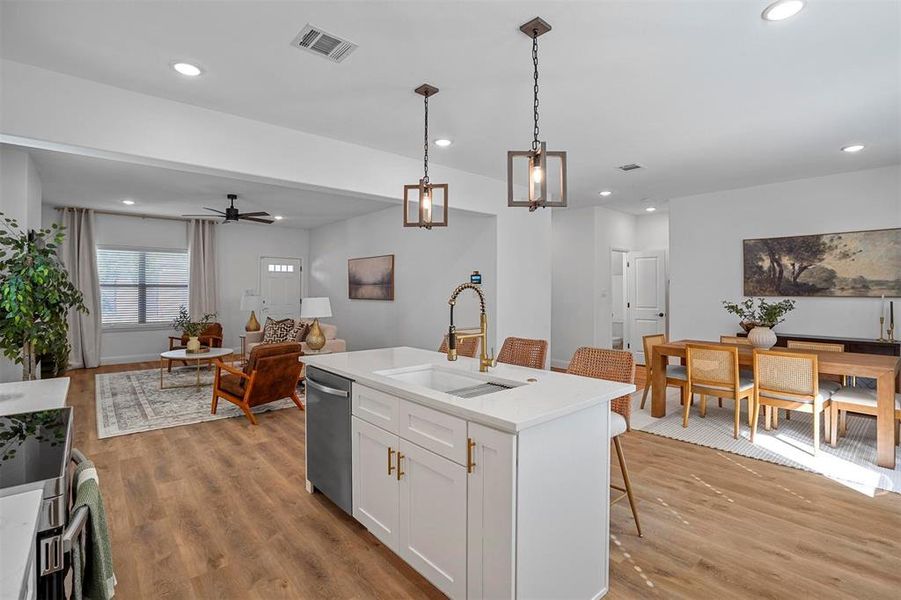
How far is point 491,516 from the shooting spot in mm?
1631

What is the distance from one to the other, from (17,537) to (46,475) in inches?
18.1

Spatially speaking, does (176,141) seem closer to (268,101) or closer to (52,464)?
(268,101)

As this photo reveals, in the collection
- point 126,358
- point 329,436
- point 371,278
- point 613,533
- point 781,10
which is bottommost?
point 613,533

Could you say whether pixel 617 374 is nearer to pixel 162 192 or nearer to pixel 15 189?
pixel 15 189

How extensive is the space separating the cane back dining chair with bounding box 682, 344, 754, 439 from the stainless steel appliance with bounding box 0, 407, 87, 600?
4438 mm

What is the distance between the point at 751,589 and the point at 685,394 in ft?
8.75

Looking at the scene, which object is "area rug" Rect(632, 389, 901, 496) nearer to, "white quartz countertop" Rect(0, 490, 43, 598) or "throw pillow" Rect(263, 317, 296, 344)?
"white quartz countertop" Rect(0, 490, 43, 598)

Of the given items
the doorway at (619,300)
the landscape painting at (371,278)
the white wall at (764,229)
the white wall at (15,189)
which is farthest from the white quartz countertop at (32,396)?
the doorway at (619,300)

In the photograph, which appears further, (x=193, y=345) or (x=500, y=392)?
(x=193, y=345)

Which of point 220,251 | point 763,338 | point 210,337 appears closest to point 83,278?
point 220,251

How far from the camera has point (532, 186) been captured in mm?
2287

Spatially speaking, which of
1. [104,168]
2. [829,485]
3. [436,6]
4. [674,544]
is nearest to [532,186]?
[436,6]

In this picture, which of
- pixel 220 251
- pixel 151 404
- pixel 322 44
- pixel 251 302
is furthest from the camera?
pixel 251 302

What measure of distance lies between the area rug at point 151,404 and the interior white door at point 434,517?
3.49 metres
